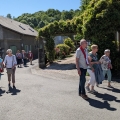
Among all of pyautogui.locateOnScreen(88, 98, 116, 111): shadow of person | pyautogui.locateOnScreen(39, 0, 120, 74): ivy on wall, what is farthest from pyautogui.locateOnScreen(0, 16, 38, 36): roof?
pyautogui.locateOnScreen(88, 98, 116, 111): shadow of person

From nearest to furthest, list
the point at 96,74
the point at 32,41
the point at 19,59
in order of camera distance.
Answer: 1. the point at 96,74
2. the point at 19,59
3. the point at 32,41

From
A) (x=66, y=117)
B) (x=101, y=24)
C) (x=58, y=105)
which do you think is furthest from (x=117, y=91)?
(x=101, y=24)

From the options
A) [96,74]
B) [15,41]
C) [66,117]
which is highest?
[15,41]

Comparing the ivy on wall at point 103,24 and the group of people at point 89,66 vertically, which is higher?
the ivy on wall at point 103,24

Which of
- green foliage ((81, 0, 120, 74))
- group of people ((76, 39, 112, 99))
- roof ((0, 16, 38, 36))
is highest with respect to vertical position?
roof ((0, 16, 38, 36))

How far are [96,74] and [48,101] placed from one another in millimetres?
2135

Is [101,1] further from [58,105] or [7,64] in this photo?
[58,105]

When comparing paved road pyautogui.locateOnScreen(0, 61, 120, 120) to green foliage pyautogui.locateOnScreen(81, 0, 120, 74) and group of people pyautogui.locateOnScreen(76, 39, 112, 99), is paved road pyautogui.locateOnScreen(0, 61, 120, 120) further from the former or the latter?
green foliage pyautogui.locateOnScreen(81, 0, 120, 74)

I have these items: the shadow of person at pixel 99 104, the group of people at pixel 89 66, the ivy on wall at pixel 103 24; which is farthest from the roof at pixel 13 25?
the shadow of person at pixel 99 104

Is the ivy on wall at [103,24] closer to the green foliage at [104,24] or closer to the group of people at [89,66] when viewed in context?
the green foliage at [104,24]

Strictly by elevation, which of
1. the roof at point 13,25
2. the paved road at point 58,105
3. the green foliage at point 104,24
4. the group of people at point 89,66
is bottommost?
the paved road at point 58,105

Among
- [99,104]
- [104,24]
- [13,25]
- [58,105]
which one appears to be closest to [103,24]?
[104,24]

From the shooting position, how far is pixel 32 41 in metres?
37.7

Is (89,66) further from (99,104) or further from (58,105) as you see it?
(58,105)
